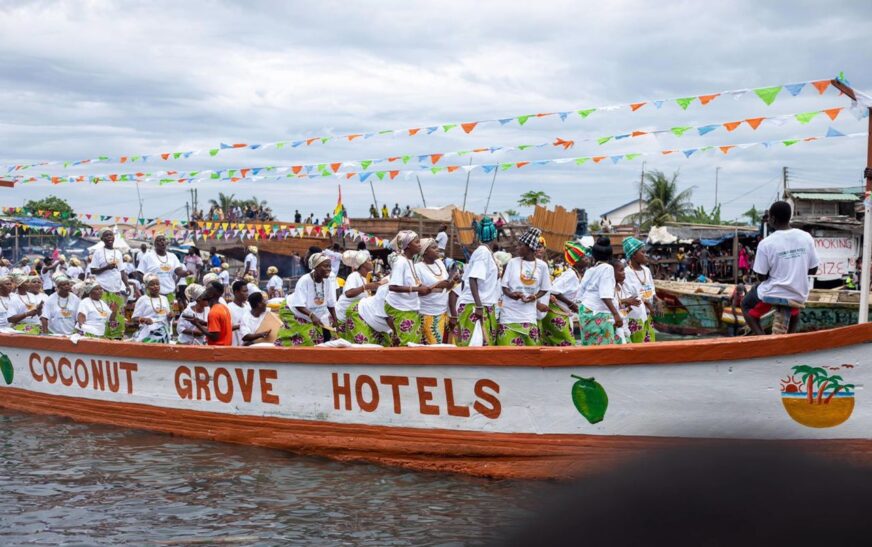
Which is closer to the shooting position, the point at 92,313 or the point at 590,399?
the point at 590,399

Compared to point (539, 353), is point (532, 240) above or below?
above

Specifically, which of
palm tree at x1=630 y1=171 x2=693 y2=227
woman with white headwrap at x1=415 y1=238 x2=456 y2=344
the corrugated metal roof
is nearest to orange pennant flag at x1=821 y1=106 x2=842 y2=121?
woman with white headwrap at x1=415 y1=238 x2=456 y2=344

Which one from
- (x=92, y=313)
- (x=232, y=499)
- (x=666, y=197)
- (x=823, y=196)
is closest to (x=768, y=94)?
(x=232, y=499)

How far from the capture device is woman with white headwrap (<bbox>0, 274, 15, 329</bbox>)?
35.3 feet

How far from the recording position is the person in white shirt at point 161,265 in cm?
1233

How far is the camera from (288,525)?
5.79m

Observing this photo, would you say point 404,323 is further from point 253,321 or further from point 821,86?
point 821,86

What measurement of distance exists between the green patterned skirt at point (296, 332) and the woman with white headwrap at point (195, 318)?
2.61 feet

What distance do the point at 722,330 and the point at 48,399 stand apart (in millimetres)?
15249

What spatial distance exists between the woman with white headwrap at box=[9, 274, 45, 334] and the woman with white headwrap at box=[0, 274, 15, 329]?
0.15ft

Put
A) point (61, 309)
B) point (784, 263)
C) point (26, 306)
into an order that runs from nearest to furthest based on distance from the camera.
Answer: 1. point (784, 263)
2. point (61, 309)
3. point (26, 306)

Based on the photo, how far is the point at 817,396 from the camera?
18.1ft

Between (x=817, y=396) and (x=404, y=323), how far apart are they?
382 cm

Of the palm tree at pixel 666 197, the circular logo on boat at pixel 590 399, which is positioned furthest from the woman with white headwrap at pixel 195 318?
the palm tree at pixel 666 197
